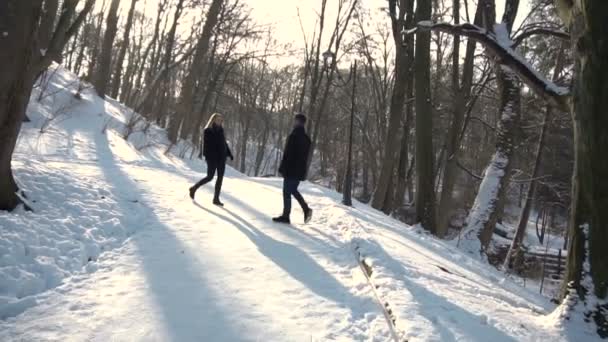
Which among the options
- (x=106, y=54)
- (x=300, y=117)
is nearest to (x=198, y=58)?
(x=106, y=54)

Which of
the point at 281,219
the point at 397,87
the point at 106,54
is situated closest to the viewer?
the point at 281,219

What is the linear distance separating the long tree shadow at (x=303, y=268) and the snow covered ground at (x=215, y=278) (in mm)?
21

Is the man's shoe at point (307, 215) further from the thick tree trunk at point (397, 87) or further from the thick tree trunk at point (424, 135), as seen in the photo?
the thick tree trunk at point (397, 87)

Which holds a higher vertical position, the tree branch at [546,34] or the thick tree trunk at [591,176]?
the tree branch at [546,34]

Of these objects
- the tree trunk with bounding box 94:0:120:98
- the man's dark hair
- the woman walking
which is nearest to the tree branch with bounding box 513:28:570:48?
the man's dark hair

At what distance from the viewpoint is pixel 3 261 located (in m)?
4.00

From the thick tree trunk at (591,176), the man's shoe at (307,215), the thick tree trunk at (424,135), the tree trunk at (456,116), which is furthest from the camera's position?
the tree trunk at (456,116)

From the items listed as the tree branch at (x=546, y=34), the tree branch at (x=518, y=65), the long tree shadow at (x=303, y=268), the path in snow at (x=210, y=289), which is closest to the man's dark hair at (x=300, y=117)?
the path in snow at (x=210, y=289)

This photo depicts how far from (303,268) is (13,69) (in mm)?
4003

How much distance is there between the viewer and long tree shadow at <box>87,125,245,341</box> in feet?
11.6

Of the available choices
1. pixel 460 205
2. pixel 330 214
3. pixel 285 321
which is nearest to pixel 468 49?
pixel 330 214

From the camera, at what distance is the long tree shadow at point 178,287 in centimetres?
352

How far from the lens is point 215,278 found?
15.4 ft

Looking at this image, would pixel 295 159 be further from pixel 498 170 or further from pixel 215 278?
pixel 498 170
